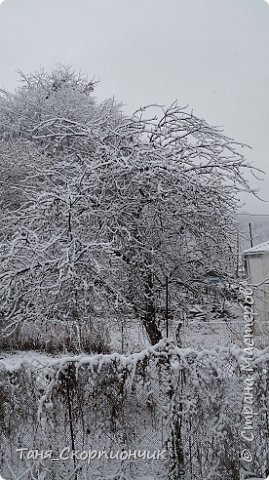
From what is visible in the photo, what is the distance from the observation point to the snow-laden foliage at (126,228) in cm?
386

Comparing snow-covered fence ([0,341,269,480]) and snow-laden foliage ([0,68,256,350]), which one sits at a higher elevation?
snow-laden foliage ([0,68,256,350])

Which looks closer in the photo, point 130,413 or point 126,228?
point 130,413

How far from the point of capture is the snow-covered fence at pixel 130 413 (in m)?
3.01

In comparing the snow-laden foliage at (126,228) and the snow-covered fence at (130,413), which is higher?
the snow-laden foliage at (126,228)

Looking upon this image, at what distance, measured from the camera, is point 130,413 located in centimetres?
312

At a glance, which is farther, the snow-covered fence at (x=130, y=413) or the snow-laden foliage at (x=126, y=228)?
the snow-laden foliage at (x=126, y=228)

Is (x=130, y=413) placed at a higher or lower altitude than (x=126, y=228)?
lower

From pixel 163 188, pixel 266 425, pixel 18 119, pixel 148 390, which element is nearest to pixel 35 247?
pixel 163 188

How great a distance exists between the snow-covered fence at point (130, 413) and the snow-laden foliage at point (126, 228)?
83 cm

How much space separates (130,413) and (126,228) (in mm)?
1564

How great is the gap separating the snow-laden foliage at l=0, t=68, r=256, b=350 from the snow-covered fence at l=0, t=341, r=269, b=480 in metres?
0.83

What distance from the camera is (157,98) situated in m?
4.29

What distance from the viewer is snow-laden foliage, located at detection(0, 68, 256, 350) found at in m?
3.86

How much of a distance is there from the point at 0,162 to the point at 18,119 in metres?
1.78
